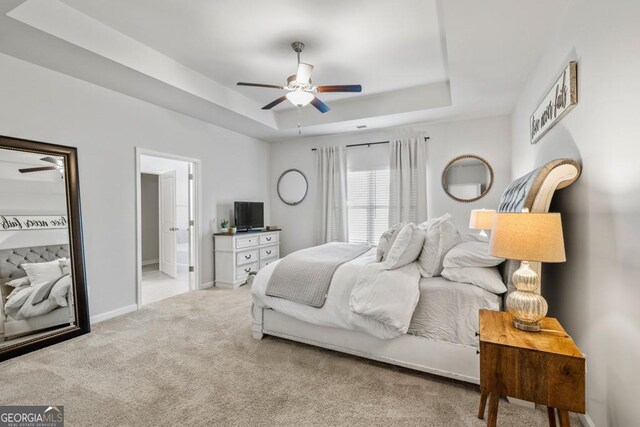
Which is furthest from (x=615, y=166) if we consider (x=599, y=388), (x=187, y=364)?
(x=187, y=364)

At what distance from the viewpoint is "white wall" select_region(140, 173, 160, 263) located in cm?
684

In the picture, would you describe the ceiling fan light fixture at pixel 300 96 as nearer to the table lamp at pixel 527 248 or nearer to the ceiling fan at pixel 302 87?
the ceiling fan at pixel 302 87

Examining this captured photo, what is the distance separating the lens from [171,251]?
5555 millimetres

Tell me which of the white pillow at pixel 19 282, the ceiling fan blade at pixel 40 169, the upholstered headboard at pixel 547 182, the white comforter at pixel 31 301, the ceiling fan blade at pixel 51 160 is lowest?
the white comforter at pixel 31 301

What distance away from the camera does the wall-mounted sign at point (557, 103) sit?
1865mm

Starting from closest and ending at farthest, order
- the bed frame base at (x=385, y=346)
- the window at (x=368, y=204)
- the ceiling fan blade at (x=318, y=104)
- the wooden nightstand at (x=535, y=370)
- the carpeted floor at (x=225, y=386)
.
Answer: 1. the wooden nightstand at (x=535, y=370)
2. the carpeted floor at (x=225, y=386)
3. the bed frame base at (x=385, y=346)
4. the ceiling fan blade at (x=318, y=104)
5. the window at (x=368, y=204)

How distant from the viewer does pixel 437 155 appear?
4.74 m

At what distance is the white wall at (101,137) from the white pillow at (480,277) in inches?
135

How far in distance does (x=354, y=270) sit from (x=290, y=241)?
139 inches

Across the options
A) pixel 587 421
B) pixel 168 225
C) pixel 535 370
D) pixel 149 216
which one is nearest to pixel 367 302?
pixel 535 370

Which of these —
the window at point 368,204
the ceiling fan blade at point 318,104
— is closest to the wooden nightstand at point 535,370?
the ceiling fan blade at point 318,104

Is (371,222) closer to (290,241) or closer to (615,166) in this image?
(290,241)

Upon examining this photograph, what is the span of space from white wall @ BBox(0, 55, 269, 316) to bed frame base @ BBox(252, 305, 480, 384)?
73.2 inches

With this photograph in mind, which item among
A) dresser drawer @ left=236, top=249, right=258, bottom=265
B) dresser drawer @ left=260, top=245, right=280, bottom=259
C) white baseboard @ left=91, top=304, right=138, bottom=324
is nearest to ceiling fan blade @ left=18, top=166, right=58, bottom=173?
white baseboard @ left=91, top=304, right=138, bottom=324
